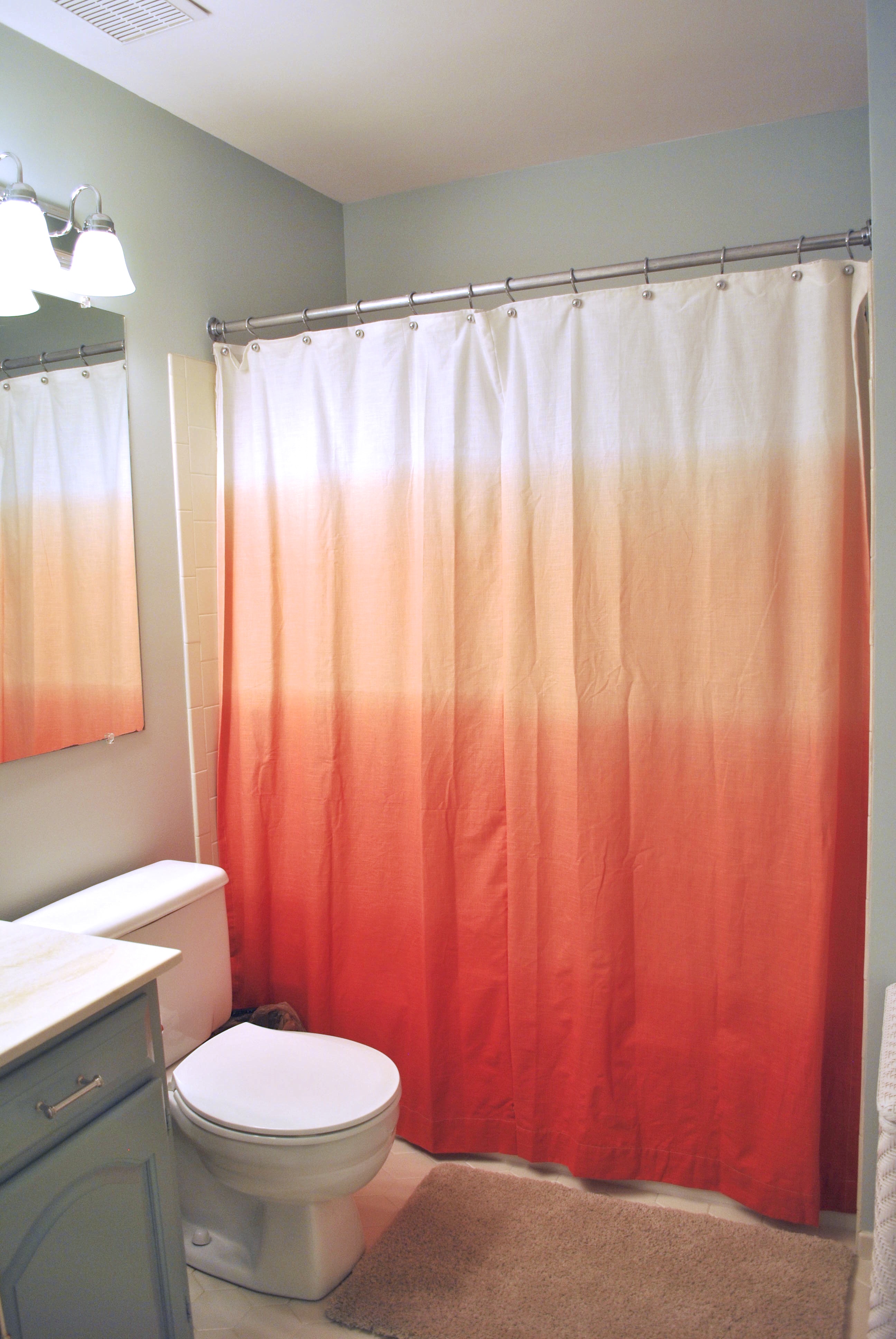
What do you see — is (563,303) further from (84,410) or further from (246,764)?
(246,764)

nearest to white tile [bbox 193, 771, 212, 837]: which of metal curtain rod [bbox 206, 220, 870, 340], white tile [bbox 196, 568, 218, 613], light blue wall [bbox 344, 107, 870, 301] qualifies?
white tile [bbox 196, 568, 218, 613]

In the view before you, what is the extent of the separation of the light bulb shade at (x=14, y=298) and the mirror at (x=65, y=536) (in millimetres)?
21

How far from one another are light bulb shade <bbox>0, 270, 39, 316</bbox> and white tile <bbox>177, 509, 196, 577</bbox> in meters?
0.58

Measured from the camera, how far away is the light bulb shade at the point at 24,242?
1.65m

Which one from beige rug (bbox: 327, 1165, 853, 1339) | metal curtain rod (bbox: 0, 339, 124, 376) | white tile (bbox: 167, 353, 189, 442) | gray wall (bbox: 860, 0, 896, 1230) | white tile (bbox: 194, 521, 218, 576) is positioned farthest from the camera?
white tile (bbox: 194, 521, 218, 576)

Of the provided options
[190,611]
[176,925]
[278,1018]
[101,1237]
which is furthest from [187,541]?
[101,1237]

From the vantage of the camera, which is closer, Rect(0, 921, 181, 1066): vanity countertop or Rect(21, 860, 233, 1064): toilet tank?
Rect(0, 921, 181, 1066): vanity countertop

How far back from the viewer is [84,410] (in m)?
1.97

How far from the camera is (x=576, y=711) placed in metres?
1.99

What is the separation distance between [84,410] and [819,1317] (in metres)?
2.24

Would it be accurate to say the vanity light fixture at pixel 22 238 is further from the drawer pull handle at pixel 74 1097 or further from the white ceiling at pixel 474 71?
the drawer pull handle at pixel 74 1097

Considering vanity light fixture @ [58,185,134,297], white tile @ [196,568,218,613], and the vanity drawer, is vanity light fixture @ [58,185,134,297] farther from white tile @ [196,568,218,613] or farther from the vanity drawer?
the vanity drawer

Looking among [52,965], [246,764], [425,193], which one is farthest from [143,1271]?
[425,193]

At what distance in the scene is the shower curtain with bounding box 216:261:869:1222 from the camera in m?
1.83
